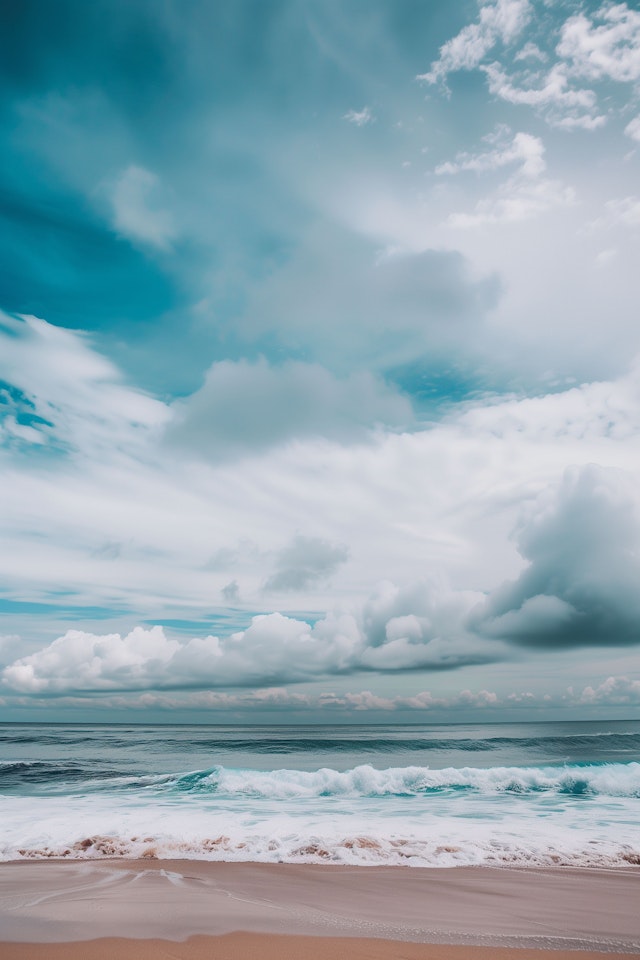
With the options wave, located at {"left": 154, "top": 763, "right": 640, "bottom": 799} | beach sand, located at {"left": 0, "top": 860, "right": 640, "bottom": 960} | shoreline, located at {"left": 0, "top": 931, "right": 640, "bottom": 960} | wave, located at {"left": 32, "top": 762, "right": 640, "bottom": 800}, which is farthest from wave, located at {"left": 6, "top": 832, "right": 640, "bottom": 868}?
wave, located at {"left": 154, "top": 763, "right": 640, "bottom": 799}

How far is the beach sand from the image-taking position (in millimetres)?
4973

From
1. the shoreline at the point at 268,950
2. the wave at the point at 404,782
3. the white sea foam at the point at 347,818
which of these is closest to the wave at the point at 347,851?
the white sea foam at the point at 347,818

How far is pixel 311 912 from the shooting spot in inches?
246

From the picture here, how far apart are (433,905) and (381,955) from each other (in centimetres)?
237

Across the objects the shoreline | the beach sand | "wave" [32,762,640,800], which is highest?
the shoreline

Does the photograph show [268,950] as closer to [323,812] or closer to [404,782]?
[323,812]

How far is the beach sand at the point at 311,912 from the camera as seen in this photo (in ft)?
16.3

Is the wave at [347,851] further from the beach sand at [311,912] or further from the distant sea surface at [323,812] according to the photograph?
the beach sand at [311,912]

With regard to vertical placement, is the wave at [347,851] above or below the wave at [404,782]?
above

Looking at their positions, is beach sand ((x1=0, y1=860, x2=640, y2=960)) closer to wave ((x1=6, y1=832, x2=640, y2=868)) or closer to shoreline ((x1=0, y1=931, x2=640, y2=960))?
shoreline ((x1=0, y1=931, x2=640, y2=960))

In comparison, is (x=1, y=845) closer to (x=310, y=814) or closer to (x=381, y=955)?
(x=310, y=814)

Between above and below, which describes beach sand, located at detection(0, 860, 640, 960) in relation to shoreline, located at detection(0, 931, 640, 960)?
below

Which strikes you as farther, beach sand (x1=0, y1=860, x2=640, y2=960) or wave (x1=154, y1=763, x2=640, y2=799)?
wave (x1=154, y1=763, x2=640, y2=799)

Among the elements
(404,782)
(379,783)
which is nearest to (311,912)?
(379,783)
